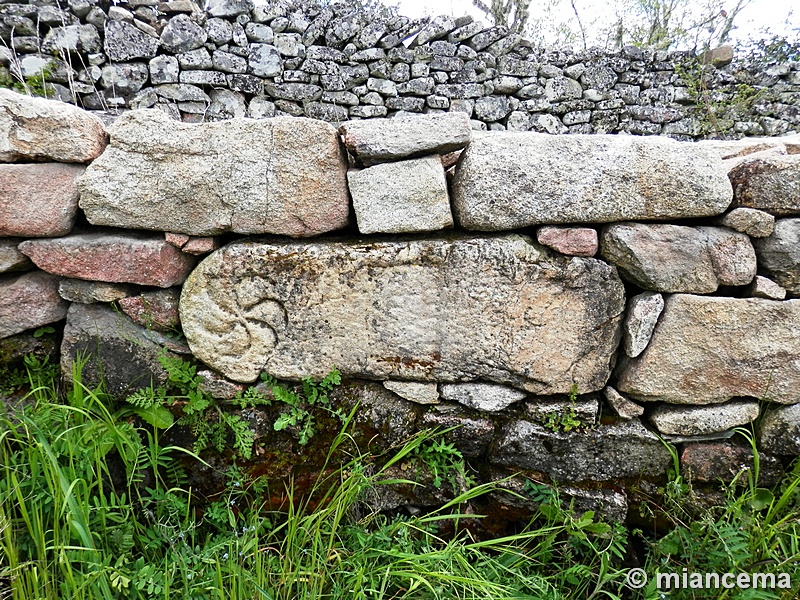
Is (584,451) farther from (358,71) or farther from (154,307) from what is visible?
(358,71)

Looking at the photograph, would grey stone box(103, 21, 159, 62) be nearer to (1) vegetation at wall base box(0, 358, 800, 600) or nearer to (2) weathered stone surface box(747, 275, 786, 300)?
(1) vegetation at wall base box(0, 358, 800, 600)

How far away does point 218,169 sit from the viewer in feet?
5.64

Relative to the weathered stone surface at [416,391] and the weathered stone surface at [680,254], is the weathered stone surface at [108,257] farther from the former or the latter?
the weathered stone surface at [680,254]

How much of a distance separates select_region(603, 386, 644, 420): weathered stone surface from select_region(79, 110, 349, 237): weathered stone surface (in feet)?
4.67

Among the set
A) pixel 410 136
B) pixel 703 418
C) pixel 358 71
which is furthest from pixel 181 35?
pixel 703 418

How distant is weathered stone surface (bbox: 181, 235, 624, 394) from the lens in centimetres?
176

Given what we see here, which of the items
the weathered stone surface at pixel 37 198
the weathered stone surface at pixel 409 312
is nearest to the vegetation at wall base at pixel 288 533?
the weathered stone surface at pixel 409 312

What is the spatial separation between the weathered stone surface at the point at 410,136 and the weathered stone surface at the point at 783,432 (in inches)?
67.4

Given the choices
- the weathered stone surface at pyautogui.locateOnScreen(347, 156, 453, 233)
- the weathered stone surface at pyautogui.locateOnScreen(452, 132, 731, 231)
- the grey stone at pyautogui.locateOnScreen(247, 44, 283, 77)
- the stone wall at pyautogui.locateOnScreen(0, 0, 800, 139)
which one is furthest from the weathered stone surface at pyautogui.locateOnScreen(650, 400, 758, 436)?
the grey stone at pyautogui.locateOnScreen(247, 44, 283, 77)

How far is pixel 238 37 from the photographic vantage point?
4.33 m

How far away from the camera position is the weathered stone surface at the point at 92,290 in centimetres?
185

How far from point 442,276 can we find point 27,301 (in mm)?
1709
